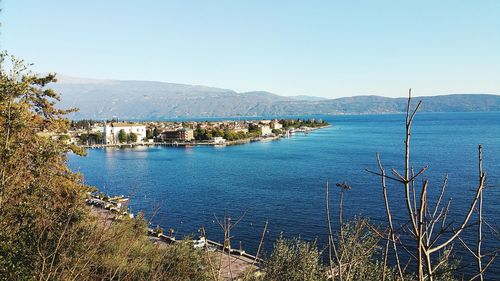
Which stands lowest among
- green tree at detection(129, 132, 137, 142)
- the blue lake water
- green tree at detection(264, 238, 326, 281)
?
the blue lake water

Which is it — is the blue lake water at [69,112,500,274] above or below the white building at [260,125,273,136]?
below

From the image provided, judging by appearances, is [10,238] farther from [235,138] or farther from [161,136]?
[161,136]

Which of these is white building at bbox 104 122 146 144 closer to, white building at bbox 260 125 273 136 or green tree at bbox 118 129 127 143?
green tree at bbox 118 129 127 143

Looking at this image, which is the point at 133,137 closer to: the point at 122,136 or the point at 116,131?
the point at 122,136

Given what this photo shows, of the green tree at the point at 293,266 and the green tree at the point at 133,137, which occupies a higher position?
the green tree at the point at 293,266

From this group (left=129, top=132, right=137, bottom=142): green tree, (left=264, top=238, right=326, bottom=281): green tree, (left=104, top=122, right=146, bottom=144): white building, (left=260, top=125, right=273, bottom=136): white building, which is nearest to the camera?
(left=264, top=238, right=326, bottom=281): green tree

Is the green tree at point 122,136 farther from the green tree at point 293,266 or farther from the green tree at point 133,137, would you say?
the green tree at point 293,266

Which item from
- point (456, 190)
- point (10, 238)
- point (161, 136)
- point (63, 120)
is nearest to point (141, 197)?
point (63, 120)

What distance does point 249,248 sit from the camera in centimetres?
1994

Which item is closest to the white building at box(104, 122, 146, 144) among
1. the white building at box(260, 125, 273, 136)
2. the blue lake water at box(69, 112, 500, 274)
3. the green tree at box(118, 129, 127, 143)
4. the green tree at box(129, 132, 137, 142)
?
the green tree at box(118, 129, 127, 143)

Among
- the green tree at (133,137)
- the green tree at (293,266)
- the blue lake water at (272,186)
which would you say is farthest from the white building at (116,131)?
the green tree at (293,266)

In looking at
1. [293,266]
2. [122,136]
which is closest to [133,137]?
[122,136]

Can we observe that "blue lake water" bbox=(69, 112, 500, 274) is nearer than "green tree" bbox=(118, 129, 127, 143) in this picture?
Yes

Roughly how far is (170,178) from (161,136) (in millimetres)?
54999
